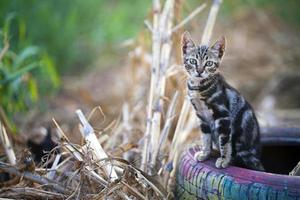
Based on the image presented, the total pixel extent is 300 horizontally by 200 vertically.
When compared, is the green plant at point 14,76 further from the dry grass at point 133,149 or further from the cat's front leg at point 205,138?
the cat's front leg at point 205,138

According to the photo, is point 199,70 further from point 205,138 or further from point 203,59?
point 205,138

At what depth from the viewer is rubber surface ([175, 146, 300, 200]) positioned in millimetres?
2568

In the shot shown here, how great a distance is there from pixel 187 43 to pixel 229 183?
77 centimetres

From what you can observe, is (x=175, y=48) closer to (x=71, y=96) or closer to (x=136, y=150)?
(x=136, y=150)

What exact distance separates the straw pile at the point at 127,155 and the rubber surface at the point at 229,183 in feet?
0.62

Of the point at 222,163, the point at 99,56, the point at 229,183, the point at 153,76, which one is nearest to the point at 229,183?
the point at 229,183

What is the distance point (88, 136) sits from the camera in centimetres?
317

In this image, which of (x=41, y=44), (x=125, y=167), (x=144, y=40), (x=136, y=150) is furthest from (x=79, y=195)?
(x=41, y=44)

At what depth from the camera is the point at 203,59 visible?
114 inches

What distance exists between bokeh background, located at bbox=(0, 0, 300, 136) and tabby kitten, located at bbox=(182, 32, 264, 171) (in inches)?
62.3

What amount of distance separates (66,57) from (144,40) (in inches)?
69.7

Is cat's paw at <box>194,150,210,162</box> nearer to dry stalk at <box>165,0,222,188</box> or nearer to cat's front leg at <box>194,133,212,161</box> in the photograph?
cat's front leg at <box>194,133,212,161</box>

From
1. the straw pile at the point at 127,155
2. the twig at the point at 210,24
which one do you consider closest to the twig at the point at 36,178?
the straw pile at the point at 127,155

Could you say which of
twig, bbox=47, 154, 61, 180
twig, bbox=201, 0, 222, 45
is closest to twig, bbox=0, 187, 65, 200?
twig, bbox=47, 154, 61, 180
